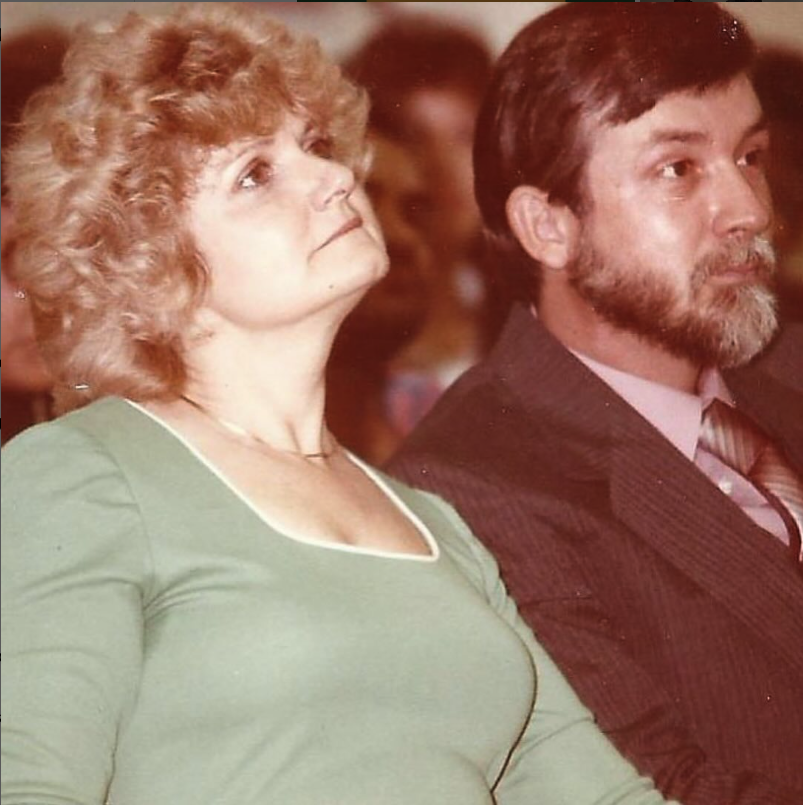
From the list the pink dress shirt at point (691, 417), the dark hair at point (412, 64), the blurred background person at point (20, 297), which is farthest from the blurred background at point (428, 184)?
the blurred background person at point (20, 297)

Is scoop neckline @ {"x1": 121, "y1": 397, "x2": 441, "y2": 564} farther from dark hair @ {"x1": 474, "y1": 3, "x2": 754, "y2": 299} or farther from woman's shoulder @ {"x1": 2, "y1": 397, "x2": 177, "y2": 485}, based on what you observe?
dark hair @ {"x1": 474, "y1": 3, "x2": 754, "y2": 299}

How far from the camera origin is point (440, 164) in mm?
1144

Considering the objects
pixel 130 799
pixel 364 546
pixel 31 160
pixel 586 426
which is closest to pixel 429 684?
pixel 364 546

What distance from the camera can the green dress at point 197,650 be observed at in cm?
73

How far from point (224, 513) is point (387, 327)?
0.40 meters

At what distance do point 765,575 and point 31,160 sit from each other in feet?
2.26

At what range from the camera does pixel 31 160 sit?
886 mm

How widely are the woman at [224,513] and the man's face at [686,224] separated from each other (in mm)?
262

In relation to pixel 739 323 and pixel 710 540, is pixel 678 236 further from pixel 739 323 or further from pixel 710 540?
pixel 710 540

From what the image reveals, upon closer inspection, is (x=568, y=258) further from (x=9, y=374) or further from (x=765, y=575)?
(x=9, y=374)

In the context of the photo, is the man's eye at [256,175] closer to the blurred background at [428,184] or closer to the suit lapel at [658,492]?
the blurred background at [428,184]

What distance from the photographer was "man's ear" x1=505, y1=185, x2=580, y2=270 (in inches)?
44.9

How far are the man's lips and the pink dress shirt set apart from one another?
310mm

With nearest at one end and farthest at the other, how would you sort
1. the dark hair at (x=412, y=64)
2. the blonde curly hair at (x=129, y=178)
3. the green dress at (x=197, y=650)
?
the green dress at (x=197, y=650), the blonde curly hair at (x=129, y=178), the dark hair at (x=412, y=64)
